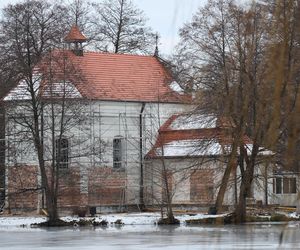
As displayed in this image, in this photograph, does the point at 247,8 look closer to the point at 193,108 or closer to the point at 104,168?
the point at 193,108

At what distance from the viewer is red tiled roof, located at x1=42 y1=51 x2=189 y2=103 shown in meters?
58.1

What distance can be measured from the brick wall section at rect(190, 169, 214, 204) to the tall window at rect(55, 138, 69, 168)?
6.90m

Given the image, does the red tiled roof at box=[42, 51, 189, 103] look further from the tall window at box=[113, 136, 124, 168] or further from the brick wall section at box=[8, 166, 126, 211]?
the brick wall section at box=[8, 166, 126, 211]

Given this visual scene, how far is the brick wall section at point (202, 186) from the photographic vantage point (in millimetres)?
44959

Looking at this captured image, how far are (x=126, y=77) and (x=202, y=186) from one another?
50.7 feet

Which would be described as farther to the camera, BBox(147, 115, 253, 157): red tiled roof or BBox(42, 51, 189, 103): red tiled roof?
BBox(42, 51, 189, 103): red tiled roof

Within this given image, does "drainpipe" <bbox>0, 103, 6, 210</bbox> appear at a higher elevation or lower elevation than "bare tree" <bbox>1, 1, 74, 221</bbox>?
lower

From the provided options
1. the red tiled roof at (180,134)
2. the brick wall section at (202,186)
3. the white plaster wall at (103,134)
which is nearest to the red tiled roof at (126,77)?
the white plaster wall at (103,134)

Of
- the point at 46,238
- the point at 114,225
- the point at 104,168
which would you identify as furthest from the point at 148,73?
the point at 46,238

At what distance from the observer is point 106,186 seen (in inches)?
2100

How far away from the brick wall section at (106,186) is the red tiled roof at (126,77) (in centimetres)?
508

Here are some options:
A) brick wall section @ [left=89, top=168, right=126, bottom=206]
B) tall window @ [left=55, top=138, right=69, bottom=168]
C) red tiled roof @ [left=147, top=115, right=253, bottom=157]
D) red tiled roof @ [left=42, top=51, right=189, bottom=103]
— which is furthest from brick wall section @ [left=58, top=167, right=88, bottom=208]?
red tiled roof @ [left=42, top=51, right=189, bottom=103]

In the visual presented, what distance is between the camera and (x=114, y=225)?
42.1 m

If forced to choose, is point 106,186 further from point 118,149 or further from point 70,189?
point 70,189
